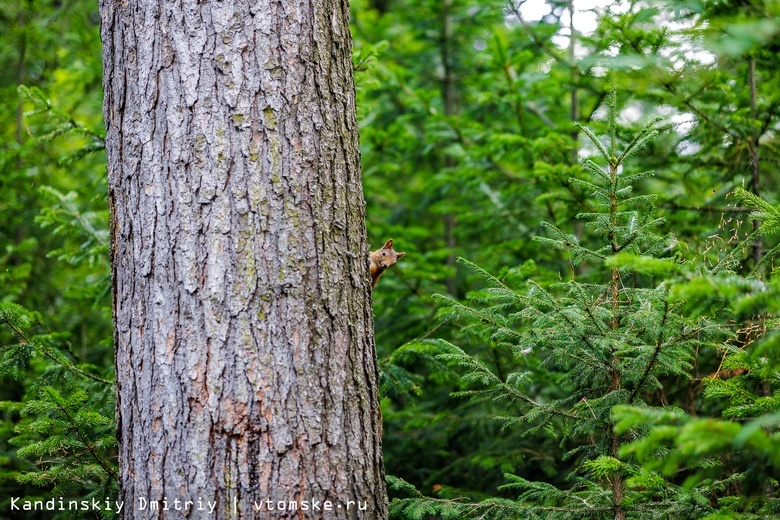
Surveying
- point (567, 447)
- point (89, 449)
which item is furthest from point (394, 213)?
point (89, 449)

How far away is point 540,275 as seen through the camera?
11.8ft

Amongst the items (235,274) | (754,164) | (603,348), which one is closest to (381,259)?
(235,274)

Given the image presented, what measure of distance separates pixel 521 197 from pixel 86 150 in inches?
119

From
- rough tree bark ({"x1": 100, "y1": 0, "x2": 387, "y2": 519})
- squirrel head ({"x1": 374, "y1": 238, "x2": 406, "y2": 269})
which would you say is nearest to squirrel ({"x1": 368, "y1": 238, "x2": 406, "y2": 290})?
squirrel head ({"x1": 374, "y1": 238, "x2": 406, "y2": 269})

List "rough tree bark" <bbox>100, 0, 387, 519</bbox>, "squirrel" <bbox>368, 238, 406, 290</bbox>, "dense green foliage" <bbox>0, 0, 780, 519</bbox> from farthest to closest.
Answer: "squirrel" <bbox>368, 238, 406, 290</bbox>, "dense green foliage" <bbox>0, 0, 780, 519</bbox>, "rough tree bark" <bbox>100, 0, 387, 519</bbox>

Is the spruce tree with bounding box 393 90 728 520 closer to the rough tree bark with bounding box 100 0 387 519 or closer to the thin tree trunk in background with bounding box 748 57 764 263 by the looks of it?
the rough tree bark with bounding box 100 0 387 519

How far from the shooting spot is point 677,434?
60.7 inches

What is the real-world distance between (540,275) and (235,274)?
2.23 m

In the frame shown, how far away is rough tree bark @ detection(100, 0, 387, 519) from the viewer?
1836mm

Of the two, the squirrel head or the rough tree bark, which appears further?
the squirrel head

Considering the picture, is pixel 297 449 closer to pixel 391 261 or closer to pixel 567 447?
pixel 391 261

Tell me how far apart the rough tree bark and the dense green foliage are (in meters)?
0.61

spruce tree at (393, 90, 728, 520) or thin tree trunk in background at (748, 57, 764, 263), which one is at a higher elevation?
thin tree trunk in background at (748, 57, 764, 263)

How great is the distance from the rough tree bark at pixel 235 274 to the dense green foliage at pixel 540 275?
61 centimetres
